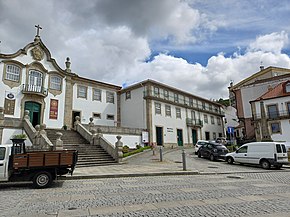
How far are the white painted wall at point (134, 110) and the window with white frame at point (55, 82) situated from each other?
31.4ft

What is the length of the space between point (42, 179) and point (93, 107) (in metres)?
21.2

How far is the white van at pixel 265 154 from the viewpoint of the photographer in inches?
596

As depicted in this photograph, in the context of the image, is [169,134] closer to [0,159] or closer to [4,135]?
[4,135]

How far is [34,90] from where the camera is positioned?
23.2m

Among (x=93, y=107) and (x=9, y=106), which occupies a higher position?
(x=93, y=107)

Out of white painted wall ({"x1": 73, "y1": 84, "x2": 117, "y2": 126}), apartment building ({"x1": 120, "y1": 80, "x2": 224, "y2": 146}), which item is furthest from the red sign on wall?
apartment building ({"x1": 120, "y1": 80, "x2": 224, "y2": 146})

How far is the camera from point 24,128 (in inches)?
715

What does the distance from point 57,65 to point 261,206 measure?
989 inches

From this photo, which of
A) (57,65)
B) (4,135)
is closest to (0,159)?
(4,135)

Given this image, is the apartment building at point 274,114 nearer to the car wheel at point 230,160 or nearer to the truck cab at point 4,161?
the car wheel at point 230,160

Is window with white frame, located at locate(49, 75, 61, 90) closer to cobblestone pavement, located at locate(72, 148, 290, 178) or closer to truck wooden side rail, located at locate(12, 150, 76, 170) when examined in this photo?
cobblestone pavement, located at locate(72, 148, 290, 178)

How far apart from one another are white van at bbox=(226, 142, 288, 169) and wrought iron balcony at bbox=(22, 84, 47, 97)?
19.8m

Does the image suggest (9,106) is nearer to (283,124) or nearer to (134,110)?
(134,110)

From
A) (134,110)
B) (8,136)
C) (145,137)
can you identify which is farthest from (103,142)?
(134,110)
